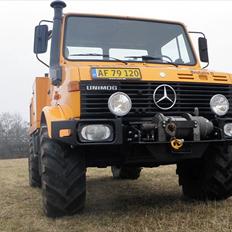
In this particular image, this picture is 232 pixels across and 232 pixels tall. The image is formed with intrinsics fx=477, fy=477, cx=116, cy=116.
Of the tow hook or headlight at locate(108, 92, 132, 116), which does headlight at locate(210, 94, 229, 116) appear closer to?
the tow hook

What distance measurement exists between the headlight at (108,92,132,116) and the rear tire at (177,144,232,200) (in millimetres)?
1620

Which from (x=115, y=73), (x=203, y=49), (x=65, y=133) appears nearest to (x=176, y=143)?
(x=115, y=73)

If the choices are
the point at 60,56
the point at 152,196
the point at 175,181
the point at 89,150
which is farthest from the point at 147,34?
the point at 175,181

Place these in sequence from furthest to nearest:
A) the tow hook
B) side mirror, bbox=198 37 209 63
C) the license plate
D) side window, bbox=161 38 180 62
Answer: side mirror, bbox=198 37 209 63, side window, bbox=161 38 180 62, the license plate, the tow hook

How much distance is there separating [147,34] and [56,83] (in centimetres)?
165

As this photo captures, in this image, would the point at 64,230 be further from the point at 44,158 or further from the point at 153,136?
the point at 153,136

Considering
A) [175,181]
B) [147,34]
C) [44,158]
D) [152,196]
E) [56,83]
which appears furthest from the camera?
[175,181]

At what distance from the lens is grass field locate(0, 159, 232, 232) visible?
17.3ft

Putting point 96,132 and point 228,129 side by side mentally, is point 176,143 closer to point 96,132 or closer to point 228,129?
point 228,129

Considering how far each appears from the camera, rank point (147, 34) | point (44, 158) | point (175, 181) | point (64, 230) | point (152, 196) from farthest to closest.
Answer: point (175, 181) < point (152, 196) < point (147, 34) < point (44, 158) < point (64, 230)

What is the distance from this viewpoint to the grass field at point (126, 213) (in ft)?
17.3

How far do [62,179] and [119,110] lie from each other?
106 centimetres

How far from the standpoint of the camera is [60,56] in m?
6.38

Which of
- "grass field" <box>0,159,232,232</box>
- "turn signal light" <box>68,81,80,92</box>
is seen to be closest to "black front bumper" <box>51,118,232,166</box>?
"turn signal light" <box>68,81,80,92</box>
